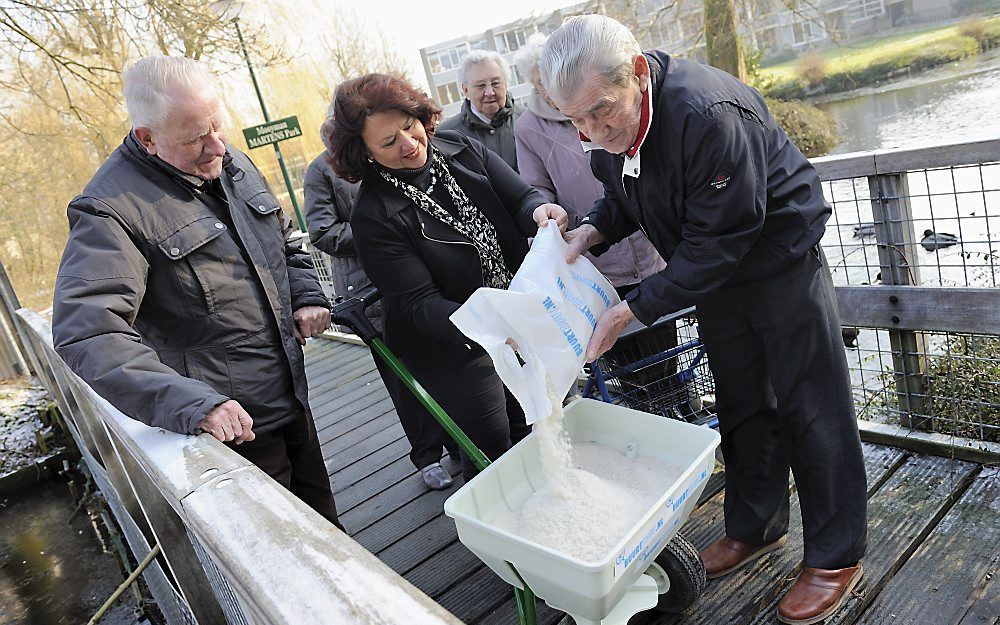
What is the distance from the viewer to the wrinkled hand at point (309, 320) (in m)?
2.28

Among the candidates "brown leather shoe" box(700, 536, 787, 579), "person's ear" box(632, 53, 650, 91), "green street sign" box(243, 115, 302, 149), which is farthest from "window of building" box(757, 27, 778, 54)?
"person's ear" box(632, 53, 650, 91)

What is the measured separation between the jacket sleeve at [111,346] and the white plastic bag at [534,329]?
2.15ft

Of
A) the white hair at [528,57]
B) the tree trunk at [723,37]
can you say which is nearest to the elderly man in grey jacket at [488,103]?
the white hair at [528,57]

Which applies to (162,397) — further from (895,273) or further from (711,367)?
(895,273)

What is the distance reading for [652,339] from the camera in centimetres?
243

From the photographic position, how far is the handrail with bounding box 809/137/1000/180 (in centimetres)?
231

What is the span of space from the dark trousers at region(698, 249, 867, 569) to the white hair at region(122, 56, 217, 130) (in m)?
1.62

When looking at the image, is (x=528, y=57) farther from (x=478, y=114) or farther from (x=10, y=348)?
(x=10, y=348)

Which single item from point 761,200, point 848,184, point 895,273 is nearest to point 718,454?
point 895,273

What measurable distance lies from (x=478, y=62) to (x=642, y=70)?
1940 millimetres

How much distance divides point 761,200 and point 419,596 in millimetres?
1280

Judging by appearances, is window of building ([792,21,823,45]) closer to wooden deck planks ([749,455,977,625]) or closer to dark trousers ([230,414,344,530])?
wooden deck planks ([749,455,977,625])

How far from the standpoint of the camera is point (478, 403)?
8.04ft

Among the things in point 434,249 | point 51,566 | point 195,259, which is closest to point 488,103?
point 434,249
